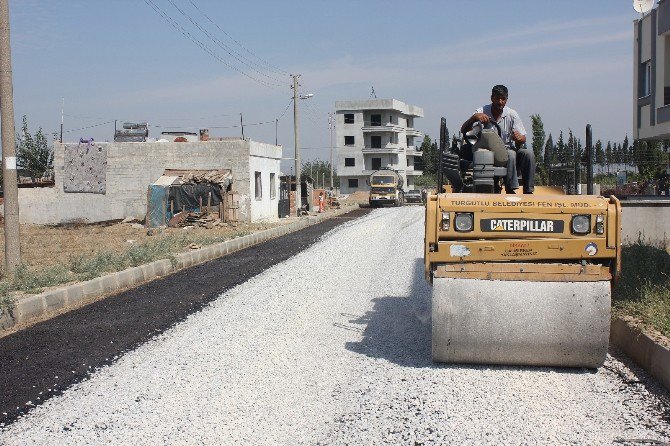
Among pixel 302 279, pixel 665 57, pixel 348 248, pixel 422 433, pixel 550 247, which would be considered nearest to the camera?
Answer: pixel 422 433

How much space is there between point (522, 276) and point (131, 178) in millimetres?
31139

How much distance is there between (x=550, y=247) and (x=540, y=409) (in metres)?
1.62

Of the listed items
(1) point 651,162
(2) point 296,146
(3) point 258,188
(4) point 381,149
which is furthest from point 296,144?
(4) point 381,149

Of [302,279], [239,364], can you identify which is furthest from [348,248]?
[239,364]

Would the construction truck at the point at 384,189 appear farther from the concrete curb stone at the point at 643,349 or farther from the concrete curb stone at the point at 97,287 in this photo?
the concrete curb stone at the point at 643,349

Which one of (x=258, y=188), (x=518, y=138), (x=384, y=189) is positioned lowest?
(x=384, y=189)

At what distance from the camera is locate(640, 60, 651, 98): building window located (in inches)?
1144

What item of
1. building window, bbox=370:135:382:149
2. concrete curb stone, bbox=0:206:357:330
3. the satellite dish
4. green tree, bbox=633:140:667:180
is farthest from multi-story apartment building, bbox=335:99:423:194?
concrete curb stone, bbox=0:206:357:330

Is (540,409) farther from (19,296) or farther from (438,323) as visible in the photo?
(19,296)

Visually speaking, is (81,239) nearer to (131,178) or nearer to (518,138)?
(131,178)

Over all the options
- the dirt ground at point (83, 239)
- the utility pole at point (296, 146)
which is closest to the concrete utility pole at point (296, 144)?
the utility pole at point (296, 146)

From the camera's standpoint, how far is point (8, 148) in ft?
43.2

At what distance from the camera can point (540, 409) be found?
5.56m

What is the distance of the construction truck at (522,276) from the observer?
21.2 feet
